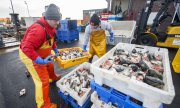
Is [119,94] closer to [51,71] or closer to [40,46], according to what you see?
[40,46]

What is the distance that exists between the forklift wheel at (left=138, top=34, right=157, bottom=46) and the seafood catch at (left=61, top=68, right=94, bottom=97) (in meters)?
3.57

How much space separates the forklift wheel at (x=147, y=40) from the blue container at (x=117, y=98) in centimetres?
424

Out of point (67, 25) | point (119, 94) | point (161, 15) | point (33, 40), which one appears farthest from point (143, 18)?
point (33, 40)

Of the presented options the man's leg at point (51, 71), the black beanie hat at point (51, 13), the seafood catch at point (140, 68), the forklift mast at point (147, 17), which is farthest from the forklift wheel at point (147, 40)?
the black beanie hat at point (51, 13)

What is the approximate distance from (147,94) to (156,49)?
1.11m

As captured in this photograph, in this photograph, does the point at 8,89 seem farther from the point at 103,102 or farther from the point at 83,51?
the point at 103,102

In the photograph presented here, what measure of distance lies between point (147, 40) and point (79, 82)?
3982mm

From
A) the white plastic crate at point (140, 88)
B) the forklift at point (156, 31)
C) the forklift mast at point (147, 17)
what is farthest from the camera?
the forklift at point (156, 31)

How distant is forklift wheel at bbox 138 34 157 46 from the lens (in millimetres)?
4539

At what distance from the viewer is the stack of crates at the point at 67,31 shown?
5911 mm

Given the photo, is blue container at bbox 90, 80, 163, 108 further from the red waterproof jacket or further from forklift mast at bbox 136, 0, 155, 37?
forklift mast at bbox 136, 0, 155, 37

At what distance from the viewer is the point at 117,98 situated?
1030 millimetres

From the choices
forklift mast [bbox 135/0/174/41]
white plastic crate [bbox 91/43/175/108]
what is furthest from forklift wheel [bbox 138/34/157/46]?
white plastic crate [bbox 91/43/175/108]

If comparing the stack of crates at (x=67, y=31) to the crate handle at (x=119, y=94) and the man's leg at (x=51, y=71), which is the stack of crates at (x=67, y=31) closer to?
the man's leg at (x=51, y=71)
